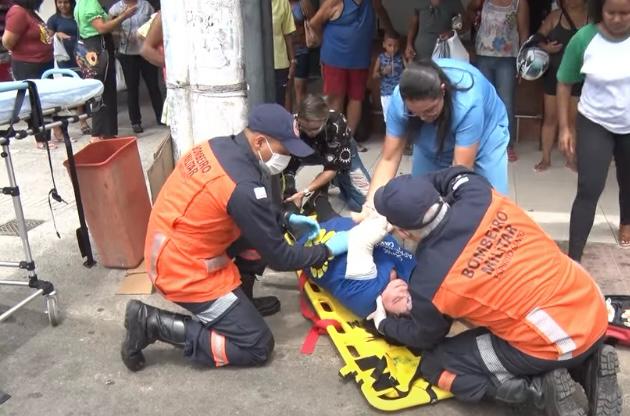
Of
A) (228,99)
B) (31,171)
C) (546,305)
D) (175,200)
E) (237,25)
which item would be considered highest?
(237,25)

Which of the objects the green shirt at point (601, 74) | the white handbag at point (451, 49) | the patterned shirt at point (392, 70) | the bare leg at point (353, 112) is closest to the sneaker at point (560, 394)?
→ the green shirt at point (601, 74)

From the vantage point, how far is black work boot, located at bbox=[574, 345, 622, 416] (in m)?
2.39

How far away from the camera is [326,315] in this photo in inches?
128

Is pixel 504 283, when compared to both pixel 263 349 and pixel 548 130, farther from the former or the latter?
pixel 548 130

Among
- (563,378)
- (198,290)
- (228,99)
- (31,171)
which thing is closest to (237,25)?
(228,99)

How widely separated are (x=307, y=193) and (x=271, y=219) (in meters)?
1.60

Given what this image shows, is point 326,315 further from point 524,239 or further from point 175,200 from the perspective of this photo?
point 524,239

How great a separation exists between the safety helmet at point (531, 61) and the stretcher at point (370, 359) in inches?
112

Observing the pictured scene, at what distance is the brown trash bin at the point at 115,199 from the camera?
3730mm

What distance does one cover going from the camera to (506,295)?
2348 mm

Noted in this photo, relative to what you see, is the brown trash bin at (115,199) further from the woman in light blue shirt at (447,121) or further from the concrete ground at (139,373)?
the woman in light blue shirt at (447,121)

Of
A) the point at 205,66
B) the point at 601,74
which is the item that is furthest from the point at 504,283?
the point at 205,66

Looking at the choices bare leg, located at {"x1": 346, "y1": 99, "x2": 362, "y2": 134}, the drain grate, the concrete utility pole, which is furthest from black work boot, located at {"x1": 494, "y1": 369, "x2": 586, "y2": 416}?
bare leg, located at {"x1": 346, "y1": 99, "x2": 362, "y2": 134}

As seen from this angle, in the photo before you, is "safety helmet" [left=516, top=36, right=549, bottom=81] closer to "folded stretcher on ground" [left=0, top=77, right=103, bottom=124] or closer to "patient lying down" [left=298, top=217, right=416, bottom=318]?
"patient lying down" [left=298, top=217, right=416, bottom=318]
